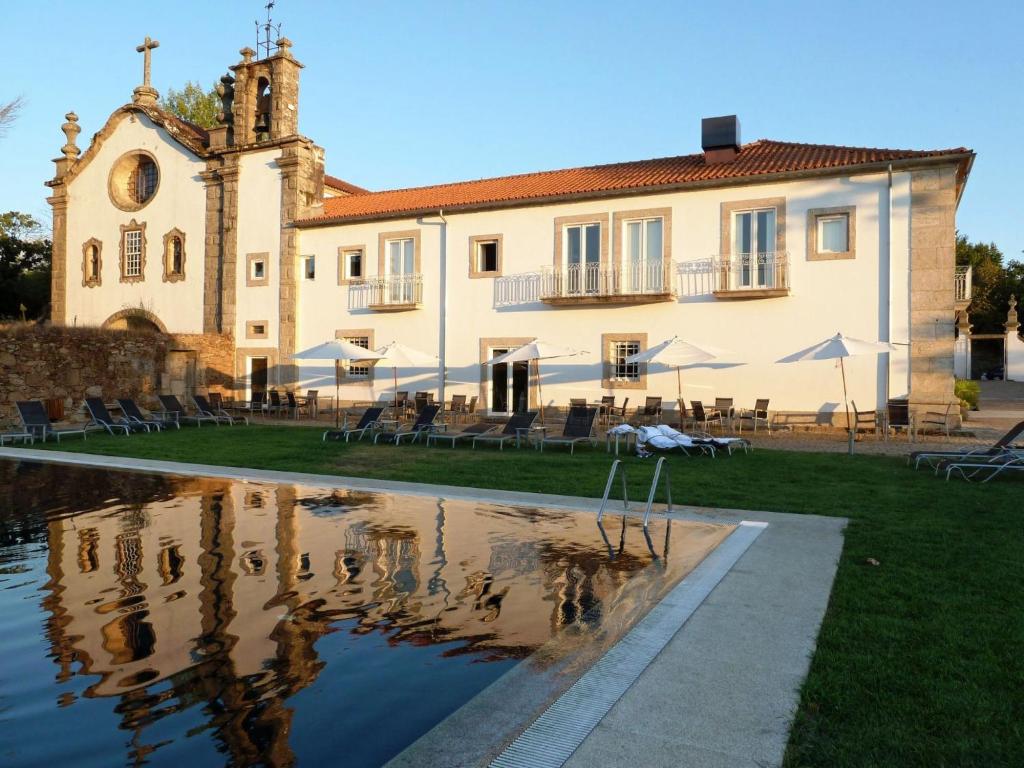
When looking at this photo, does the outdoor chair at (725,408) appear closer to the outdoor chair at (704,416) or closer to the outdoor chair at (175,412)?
the outdoor chair at (704,416)

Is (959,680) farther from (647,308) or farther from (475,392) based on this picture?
(475,392)

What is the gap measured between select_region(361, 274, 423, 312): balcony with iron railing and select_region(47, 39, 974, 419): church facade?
0.06 meters

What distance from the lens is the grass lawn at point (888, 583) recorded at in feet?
9.53

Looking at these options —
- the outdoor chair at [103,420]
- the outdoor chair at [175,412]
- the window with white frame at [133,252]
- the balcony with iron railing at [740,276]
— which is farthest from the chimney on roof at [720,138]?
the window with white frame at [133,252]

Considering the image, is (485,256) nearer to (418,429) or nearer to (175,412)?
(418,429)

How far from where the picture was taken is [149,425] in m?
17.4

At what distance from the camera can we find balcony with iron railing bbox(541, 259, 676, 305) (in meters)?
18.1

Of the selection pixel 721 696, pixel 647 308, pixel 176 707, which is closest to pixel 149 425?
pixel 647 308

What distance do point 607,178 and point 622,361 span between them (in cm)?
497

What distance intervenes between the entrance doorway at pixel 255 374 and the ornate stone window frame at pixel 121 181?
26.0ft

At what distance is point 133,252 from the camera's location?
27250 millimetres

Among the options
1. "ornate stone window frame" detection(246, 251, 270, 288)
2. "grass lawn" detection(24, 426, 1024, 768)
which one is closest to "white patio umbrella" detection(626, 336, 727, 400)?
"grass lawn" detection(24, 426, 1024, 768)

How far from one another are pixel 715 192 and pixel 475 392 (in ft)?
26.3

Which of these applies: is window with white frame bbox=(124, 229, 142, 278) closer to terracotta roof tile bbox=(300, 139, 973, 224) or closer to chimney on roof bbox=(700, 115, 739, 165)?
terracotta roof tile bbox=(300, 139, 973, 224)
